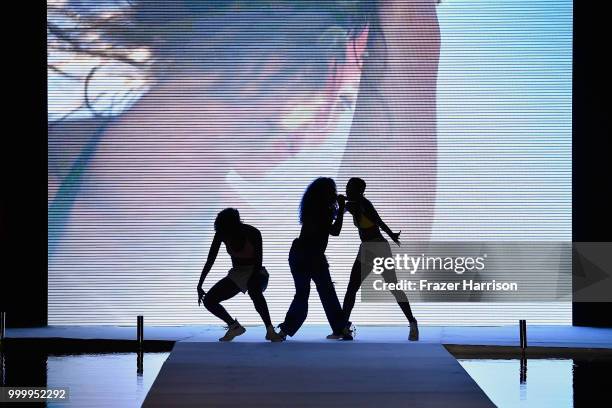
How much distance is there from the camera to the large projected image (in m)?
10.9

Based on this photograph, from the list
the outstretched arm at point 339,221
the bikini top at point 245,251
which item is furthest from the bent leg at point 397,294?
the bikini top at point 245,251

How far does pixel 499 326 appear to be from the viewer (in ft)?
35.4

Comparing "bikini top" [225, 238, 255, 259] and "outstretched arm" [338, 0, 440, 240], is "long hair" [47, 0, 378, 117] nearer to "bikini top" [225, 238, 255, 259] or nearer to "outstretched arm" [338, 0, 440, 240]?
"outstretched arm" [338, 0, 440, 240]

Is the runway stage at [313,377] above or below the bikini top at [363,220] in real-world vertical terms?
below

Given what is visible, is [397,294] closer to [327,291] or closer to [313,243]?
[327,291]

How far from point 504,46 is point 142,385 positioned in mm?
5674

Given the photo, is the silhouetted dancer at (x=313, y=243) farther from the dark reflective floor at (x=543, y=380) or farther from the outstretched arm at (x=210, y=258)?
the dark reflective floor at (x=543, y=380)

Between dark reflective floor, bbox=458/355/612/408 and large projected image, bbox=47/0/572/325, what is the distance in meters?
2.50

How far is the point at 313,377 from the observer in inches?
242

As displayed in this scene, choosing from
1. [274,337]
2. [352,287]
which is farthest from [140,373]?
[352,287]

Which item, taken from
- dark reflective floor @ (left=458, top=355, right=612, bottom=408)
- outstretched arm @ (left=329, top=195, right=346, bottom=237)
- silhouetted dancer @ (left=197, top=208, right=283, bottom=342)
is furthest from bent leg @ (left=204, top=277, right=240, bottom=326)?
dark reflective floor @ (left=458, top=355, right=612, bottom=408)
